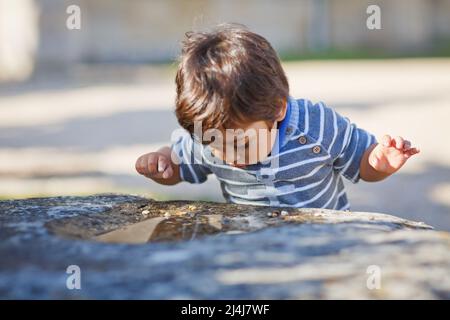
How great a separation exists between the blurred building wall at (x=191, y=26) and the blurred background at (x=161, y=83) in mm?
21

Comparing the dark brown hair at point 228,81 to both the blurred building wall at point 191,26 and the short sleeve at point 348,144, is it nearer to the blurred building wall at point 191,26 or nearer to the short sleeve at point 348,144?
the short sleeve at point 348,144

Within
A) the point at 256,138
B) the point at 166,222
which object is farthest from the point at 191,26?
the point at 166,222

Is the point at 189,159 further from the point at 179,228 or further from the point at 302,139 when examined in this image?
the point at 179,228

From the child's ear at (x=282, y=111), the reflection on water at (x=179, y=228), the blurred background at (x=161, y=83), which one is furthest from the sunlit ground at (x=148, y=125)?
the reflection on water at (x=179, y=228)

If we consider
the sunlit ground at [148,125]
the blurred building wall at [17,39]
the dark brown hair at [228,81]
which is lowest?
the sunlit ground at [148,125]

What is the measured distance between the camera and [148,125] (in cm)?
776

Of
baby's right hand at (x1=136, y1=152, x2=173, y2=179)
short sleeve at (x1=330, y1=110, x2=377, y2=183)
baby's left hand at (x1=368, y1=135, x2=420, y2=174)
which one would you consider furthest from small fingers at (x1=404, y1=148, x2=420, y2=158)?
baby's right hand at (x1=136, y1=152, x2=173, y2=179)

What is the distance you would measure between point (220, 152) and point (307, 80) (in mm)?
8598

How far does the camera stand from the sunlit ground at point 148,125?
203 inches
